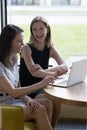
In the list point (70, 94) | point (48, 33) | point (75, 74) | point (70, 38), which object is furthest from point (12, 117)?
point (70, 38)

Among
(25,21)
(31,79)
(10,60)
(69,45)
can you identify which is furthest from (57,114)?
(25,21)

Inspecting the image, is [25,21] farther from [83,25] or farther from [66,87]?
[66,87]

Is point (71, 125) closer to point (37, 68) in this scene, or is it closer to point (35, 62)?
point (35, 62)

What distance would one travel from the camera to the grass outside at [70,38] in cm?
330

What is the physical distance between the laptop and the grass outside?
3.42 feet

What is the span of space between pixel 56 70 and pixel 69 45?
1.01m

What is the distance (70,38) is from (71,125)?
96cm

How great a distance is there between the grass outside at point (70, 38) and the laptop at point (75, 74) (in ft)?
3.42

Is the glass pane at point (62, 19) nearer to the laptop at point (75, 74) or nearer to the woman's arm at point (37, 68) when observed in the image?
the woman's arm at point (37, 68)

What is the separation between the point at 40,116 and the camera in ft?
6.81

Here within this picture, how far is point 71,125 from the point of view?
10.4 ft

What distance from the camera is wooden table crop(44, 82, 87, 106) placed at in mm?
1837

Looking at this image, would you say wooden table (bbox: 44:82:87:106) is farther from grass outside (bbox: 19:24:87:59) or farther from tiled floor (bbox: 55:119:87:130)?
grass outside (bbox: 19:24:87:59)

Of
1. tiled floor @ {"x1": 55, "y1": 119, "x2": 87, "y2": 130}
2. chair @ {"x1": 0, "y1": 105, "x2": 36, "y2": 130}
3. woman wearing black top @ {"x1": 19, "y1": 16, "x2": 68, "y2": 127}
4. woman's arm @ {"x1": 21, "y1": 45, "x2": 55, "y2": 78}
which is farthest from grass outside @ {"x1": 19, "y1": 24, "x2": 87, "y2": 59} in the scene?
chair @ {"x1": 0, "y1": 105, "x2": 36, "y2": 130}
